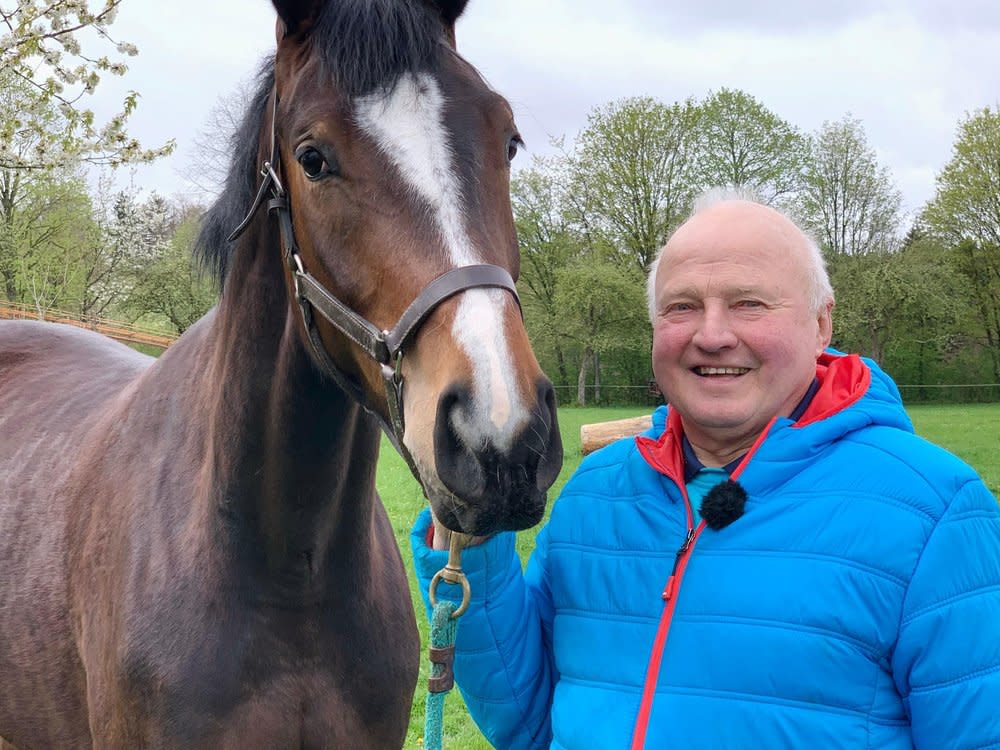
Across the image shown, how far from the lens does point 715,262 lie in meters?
1.76

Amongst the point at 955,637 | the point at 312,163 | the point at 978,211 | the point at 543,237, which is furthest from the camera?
the point at 543,237

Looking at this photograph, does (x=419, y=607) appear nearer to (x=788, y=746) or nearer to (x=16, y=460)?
(x=16, y=460)

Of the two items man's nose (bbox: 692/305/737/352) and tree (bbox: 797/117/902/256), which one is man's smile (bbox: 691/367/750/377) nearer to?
man's nose (bbox: 692/305/737/352)

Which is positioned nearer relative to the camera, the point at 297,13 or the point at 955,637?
the point at 955,637

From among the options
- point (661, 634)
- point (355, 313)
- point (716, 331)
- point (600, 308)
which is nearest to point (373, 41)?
point (355, 313)

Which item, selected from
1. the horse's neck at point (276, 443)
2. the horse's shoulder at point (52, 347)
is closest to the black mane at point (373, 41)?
the horse's neck at point (276, 443)

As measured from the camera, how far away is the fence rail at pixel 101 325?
80.1 ft

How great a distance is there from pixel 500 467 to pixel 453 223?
0.54m

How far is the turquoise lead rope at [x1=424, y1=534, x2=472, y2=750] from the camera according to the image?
1762 millimetres

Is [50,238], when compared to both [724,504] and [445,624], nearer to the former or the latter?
[445,624]

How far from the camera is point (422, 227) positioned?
167 cm

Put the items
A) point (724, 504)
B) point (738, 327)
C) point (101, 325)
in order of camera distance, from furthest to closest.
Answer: point (101, 325) → point (738, 327) → point (724, 504)

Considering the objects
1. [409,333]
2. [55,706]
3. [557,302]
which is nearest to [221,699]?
[55,706]

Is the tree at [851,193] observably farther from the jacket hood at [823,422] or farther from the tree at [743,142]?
the jacket hood at [823,422]
